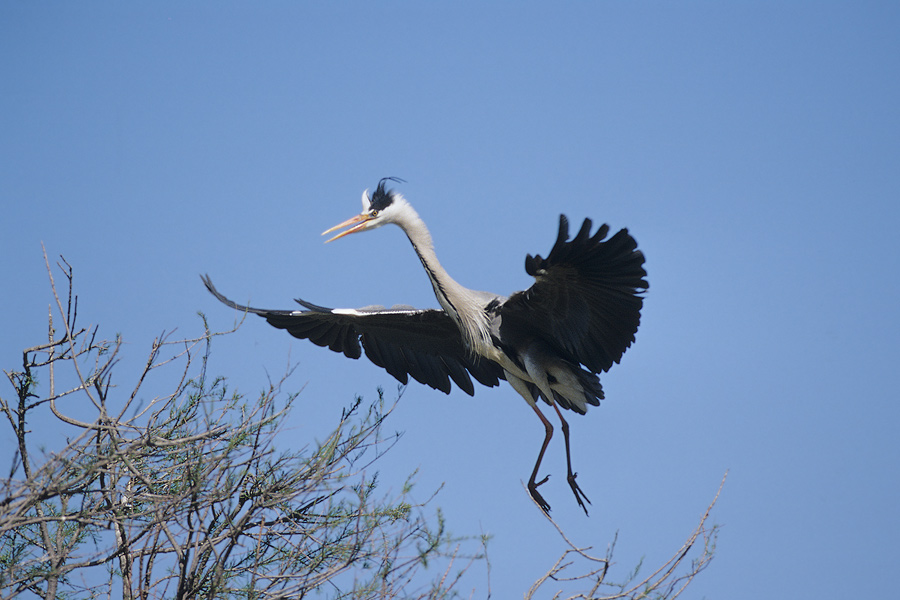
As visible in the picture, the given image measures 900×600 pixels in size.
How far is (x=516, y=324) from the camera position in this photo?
5375 millimetres

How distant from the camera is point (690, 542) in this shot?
139 inches

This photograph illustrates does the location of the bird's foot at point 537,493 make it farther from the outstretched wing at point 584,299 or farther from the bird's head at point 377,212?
the bird's head at point 377,212

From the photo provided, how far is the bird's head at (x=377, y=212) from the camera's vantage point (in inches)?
225

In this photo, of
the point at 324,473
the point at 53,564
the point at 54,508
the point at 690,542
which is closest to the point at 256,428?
the point at 324,473

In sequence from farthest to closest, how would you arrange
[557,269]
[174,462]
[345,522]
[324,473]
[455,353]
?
[455,353] → [557,269] → [174,462] → [345,522] → [324,473]

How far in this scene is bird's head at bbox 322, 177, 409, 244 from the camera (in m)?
5.72

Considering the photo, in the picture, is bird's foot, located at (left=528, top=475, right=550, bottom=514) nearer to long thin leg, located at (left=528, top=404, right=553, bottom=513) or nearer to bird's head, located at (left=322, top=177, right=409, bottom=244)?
long thin leg, located at (left=528, top=404, right=553, bottom=513)

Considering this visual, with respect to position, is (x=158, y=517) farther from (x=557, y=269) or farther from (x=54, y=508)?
(x=557, y=269)

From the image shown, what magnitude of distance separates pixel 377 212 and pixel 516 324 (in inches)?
48.5

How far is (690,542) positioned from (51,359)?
8.78 feet

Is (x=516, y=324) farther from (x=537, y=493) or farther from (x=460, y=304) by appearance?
(x=537, y=493)

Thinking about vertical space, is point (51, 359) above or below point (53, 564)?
above

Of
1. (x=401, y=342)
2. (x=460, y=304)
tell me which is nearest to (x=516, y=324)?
(x=460, y=304)

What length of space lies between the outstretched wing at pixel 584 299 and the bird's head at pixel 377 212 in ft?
3.46
